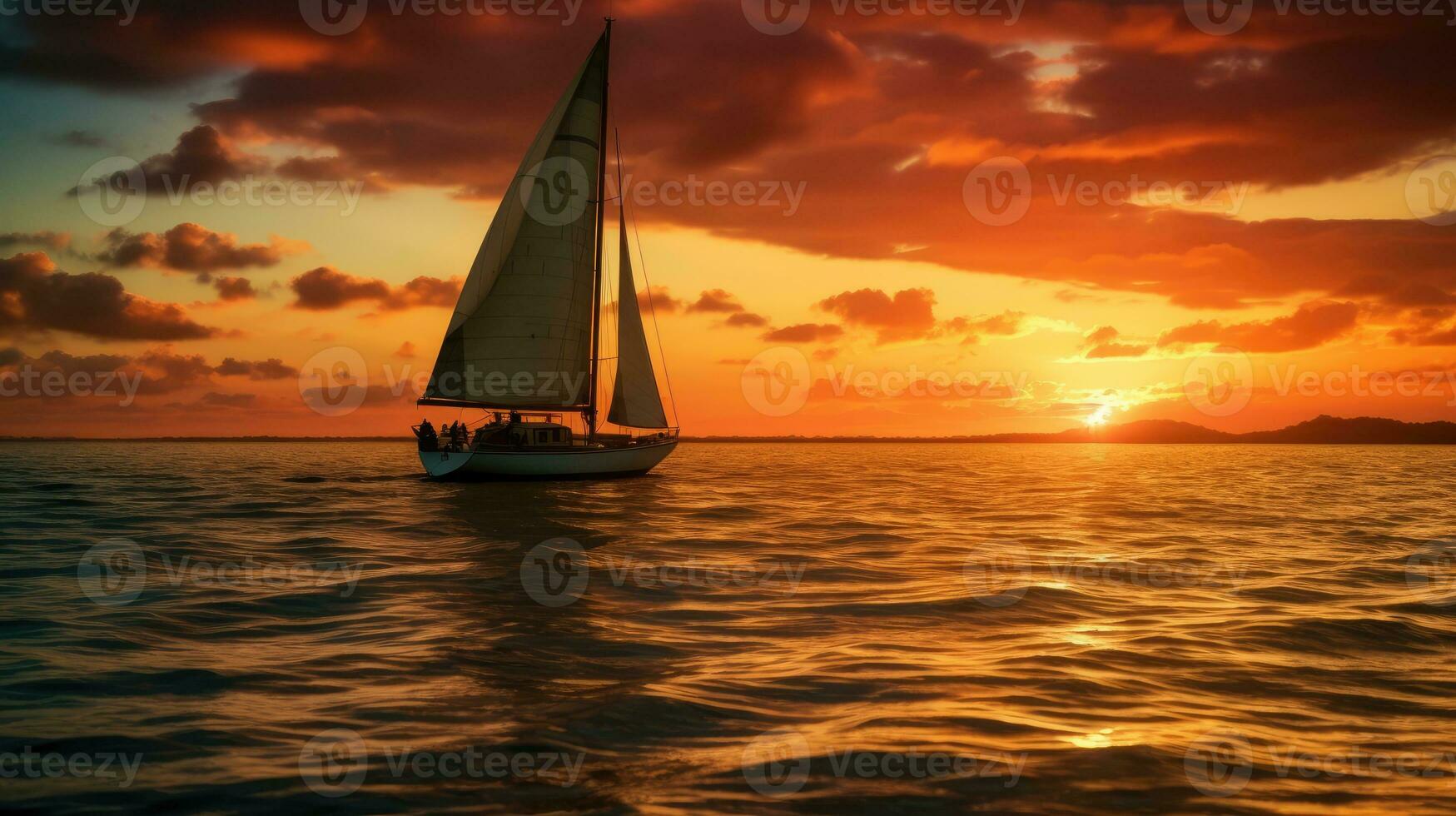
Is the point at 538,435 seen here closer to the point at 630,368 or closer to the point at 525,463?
the point at 525,463

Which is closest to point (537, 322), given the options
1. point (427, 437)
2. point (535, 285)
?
point (535, 285)

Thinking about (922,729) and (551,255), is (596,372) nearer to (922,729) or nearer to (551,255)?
(551,255)

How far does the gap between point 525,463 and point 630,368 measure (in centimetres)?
Answer: 907

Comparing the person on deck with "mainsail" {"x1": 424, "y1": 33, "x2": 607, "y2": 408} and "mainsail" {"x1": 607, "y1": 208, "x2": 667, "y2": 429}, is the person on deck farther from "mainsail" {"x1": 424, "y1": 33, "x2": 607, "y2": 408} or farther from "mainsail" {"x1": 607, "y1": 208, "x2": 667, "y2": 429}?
"mainsail" {"x1": 607, "y1": 208, "x2": 667, "y2": 429}

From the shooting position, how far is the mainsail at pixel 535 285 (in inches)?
1938

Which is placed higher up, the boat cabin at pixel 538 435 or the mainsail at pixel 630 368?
the mainsail at pixel 630 368

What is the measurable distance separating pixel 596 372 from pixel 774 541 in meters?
29.1

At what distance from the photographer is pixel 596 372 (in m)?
54.5

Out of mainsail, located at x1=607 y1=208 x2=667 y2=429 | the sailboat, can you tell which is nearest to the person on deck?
A: the sailboat

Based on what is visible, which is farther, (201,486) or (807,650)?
(201,486)

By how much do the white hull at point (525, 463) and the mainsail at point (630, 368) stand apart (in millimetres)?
2612

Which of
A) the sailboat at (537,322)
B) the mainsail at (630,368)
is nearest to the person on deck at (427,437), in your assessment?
the sailboat at (537,322)

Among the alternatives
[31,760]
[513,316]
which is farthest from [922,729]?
[513,316]

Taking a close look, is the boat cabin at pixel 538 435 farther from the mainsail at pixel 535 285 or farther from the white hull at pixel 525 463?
the mainsail at pixel 535 285
